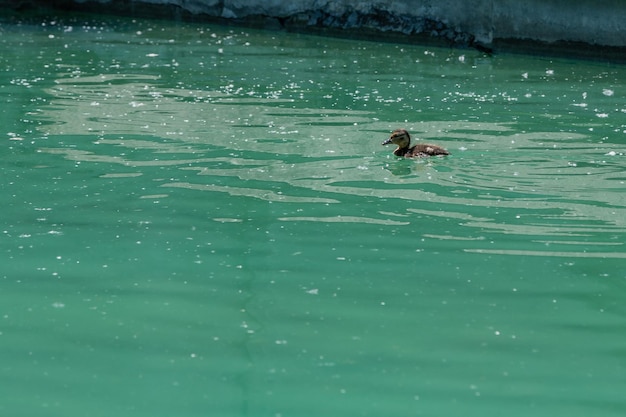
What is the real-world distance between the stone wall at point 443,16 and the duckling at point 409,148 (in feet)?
27.1

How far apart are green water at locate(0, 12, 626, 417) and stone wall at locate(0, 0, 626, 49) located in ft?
12.6

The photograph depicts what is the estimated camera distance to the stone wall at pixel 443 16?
18.3 m

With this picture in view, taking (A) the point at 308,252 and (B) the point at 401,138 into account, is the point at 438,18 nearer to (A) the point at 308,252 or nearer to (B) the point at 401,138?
(B) the point at 401,138

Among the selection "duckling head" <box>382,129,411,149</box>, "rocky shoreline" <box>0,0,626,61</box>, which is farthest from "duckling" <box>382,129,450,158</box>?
"rocky shoreline" <box>0,0,626,61</box>

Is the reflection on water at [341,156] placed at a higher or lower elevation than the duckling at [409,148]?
lower

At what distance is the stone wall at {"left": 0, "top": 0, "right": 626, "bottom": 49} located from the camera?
18.3m

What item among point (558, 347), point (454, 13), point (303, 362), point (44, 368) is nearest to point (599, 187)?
point (558, 347)

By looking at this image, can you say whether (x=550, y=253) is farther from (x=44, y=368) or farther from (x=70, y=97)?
(x=70, y=97)

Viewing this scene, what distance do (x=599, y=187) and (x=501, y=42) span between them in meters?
9.97

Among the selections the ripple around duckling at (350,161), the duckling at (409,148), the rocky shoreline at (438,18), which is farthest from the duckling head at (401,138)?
the rocky shoreline at (438,18)

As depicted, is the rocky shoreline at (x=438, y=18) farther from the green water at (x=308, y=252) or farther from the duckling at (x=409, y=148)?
the duckling at (x=409, y=148)

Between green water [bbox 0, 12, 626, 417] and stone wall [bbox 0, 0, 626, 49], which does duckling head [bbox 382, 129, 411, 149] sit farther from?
stone wall [bbox 0, 0, 626, 49]

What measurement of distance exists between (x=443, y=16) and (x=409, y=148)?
965 centimetres

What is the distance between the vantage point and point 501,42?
1930 cm
